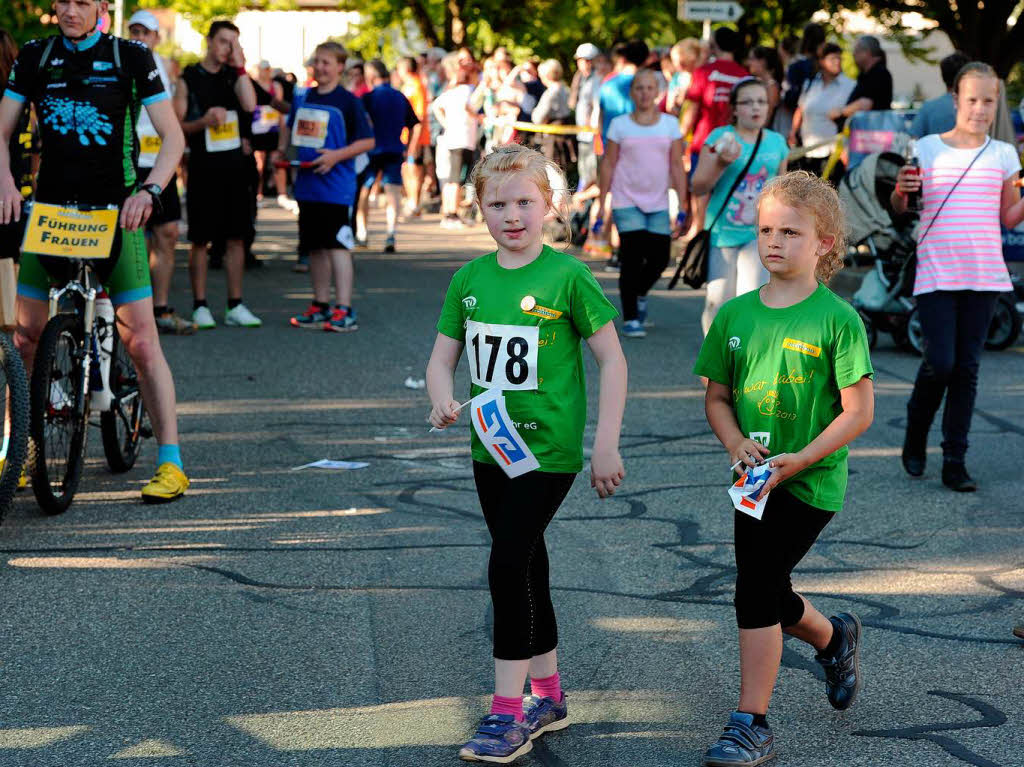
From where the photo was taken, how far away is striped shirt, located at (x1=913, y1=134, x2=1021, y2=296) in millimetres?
7020

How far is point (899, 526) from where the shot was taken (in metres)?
6.52

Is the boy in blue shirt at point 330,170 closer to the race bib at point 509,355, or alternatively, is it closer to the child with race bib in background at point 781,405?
the race bib at point 509,355

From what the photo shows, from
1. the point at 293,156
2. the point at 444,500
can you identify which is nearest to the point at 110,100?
the point at 444,500

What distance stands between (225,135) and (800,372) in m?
8.59

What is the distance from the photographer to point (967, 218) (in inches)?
278

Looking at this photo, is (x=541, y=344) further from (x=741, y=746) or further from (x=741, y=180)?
(x=741, y=180)

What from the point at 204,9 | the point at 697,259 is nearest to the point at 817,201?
the point at 697,259

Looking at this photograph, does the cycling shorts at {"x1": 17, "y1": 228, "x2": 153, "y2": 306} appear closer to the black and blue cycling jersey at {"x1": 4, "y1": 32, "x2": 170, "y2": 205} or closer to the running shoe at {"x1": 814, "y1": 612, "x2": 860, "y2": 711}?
the black and blue cycling jersey at {"x1": 4, "y1": 32, "x2": 170, "y2": 205}

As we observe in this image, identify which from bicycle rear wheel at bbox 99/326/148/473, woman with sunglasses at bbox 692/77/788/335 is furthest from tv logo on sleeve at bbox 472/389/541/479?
woman with sunglasses at bbox 692/77/788/335

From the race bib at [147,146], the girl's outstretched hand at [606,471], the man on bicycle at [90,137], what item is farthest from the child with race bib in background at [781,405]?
the race bib at [147,146]

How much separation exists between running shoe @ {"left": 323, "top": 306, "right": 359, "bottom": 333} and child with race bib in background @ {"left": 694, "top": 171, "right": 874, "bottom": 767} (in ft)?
26.0

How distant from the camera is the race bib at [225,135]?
1185 centimetres

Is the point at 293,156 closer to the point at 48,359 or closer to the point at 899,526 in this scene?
the point at 48,359

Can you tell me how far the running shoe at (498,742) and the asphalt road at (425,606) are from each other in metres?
0.07
